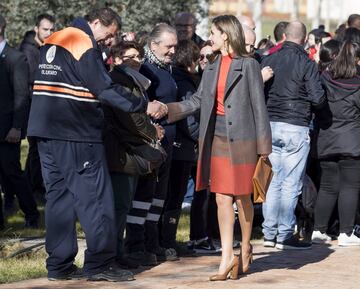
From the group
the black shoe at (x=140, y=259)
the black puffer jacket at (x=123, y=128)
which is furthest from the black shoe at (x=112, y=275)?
the black puffer jacket at (x=123, y=128)

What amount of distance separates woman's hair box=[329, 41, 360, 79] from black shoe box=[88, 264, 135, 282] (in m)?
3.56

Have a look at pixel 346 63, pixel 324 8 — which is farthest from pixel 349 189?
pixel 324 8

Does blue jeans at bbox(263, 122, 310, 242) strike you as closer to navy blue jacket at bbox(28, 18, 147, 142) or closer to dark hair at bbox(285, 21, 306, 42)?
dark hair at bbox(285, 21, 306, 42)

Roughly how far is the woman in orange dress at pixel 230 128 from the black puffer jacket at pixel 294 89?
1.72 m

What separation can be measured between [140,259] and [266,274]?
1.10m

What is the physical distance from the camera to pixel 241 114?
8.96 meters

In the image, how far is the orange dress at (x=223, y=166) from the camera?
898cm

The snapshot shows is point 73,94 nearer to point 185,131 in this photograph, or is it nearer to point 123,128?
point 123,128

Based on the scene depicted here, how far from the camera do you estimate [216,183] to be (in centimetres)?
905

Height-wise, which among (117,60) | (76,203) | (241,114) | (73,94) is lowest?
(76,203)

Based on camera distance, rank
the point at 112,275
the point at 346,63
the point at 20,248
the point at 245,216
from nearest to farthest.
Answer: the point at 112,275
the point at 245,216
the point at 20,248
the point at 346,63

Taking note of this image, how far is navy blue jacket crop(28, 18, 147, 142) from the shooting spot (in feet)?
27.8

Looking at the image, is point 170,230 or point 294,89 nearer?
point 170,230

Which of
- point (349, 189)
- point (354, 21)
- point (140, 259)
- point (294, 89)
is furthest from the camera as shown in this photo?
point (354, 21)
